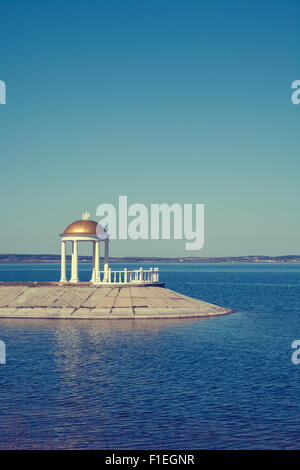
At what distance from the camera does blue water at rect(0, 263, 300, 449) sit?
71.9ft

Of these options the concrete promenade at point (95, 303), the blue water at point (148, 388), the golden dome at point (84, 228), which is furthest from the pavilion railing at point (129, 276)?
the blue water at point (148, 388)

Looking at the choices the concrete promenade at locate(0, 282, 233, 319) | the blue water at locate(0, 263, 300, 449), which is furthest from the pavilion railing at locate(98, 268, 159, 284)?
the blue water at locate(0, 263, 300, 449)

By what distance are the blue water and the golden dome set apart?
19.0m

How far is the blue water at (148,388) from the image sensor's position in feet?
71.9

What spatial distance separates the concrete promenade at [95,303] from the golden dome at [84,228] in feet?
21.1

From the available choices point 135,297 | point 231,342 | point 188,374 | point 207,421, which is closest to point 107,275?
point 135,297

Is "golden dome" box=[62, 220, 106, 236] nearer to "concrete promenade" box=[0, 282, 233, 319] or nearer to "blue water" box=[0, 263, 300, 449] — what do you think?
"concrete promenade" box=[0, 282, 233, 319]

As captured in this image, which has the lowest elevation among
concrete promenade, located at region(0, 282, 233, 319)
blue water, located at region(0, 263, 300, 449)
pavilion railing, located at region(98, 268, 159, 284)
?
blue water, located at region(0, 263, 300, 449)

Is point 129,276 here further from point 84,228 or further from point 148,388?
point 148,388

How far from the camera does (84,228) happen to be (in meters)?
69.8

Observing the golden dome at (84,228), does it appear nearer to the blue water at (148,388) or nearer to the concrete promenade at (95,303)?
the concrete promenade at (95,303)

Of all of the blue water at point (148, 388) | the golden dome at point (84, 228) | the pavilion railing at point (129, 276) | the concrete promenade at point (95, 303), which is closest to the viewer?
the blue water at point (148, 388)

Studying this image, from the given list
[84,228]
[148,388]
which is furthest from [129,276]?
[148,388]
